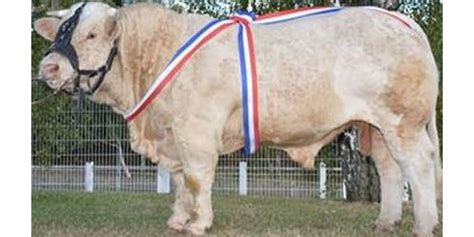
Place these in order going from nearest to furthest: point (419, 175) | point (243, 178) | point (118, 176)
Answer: point (419, 175), point (243, 178), point (118, 176)

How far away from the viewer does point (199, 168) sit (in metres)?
5.36

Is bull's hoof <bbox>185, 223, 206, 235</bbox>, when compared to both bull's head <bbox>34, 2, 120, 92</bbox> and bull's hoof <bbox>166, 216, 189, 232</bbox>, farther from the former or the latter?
bull's head <bbox>34, 2, 120, 92</bbox>

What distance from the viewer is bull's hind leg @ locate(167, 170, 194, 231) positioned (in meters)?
5.79

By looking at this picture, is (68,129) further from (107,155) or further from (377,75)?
(377,75)

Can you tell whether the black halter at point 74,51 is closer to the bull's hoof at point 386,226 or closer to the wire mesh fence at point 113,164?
the bull's hoof at point 386,226

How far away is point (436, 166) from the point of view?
219 inches

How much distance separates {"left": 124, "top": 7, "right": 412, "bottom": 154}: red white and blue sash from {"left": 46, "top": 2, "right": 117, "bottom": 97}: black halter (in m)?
0.33

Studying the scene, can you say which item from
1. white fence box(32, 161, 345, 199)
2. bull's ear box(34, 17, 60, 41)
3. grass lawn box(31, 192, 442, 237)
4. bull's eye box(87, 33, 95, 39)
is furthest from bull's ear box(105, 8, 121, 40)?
white fence box(32, 161, 345, 199)

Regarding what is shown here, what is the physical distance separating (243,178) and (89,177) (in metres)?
2.71

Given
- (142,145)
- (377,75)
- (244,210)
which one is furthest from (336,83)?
(244,210)

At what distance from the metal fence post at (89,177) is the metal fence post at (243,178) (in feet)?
8.36

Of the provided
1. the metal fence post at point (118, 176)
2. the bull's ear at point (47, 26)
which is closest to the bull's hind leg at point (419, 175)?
the bull's ear at point (47, 26)

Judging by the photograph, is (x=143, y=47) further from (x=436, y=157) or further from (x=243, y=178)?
(x=243, y=178)

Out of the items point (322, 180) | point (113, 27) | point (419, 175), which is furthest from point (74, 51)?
point (322, 180)
